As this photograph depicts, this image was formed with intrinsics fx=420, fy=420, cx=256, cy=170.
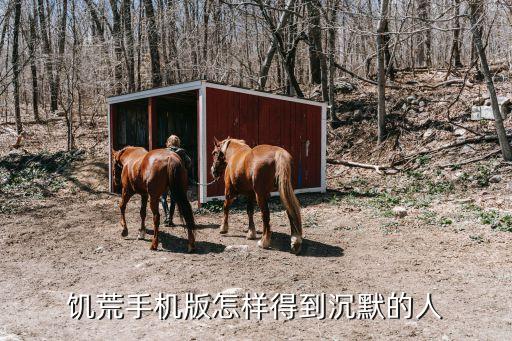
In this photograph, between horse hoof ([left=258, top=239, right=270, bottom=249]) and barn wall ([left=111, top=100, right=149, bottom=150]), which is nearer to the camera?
horse hoof ([left=258, top=239, right=270, bottom=249])

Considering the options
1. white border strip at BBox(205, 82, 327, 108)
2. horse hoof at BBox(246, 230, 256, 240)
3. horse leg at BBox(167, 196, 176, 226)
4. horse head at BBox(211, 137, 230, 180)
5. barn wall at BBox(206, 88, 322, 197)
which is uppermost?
white border strip at BBox(205, 82, 327, 108)

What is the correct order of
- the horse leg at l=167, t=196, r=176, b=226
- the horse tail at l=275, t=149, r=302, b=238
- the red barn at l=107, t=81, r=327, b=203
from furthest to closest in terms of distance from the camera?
the red barn at l=107, t=81, r=327, b=203 → the horse leg at l=167, t=196, r=176, b=226 → the horse tail at l=275, t=149, r=302, b=238

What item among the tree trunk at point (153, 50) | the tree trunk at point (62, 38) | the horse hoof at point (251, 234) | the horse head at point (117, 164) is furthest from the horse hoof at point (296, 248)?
the tree trunk at point (62, 38)

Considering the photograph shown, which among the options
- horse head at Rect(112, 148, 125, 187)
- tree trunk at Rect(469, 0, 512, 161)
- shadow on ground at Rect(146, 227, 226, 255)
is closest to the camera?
shadow on ground at Rect(146, 227, 226, 255)

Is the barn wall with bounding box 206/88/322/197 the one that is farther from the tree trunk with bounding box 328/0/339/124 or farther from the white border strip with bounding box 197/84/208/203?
the tree trunk with bounding box 328/0/339/124

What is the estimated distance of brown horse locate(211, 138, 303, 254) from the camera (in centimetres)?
559

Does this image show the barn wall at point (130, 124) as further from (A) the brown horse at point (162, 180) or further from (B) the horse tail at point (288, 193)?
(B) the horse tail at point (288, 193)

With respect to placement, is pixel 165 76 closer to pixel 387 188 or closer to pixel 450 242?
pixel 387 188

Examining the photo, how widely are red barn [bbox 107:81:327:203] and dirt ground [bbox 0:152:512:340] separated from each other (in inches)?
77.2

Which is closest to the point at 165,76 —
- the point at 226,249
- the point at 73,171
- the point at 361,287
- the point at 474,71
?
the point at 73,171

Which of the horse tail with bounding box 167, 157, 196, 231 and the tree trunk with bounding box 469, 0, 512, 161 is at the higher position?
the tree trunk with bounding box 469, 0, 512, 161

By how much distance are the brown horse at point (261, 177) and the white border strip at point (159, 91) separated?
2456mm

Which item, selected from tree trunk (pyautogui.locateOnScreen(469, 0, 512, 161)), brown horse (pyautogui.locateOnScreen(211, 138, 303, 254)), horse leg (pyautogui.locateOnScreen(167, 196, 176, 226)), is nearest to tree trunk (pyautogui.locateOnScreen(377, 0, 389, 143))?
tree trunk (pyautogui.locateOnScreen(469, 0, 512, 161))

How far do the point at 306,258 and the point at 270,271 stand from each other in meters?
0.78
